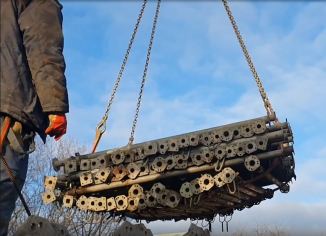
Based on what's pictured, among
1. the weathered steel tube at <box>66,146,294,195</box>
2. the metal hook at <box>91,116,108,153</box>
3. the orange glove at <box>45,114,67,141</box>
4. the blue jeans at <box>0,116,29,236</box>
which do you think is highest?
the metal hook at <box>91,116,108,153</box>

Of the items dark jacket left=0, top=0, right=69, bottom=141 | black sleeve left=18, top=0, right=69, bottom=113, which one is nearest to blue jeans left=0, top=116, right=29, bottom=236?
dark jacket left=0, top=0, right=69, bottom=141

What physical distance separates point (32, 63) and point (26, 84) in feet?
0.45

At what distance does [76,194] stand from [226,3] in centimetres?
318

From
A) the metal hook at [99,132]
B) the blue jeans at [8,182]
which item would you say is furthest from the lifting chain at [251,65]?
the blue jeans at [8,182]

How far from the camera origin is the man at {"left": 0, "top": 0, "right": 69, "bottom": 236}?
2.74 metres

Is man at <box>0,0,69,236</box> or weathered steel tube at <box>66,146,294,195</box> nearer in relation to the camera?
man at <box>0,0,69,236</box>

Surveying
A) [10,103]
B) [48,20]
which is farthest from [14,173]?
[48,20]

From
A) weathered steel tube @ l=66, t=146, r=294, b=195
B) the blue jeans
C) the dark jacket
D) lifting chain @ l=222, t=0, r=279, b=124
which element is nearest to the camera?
the blue jeans

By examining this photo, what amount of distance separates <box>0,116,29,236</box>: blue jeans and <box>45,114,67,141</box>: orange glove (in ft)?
0.73

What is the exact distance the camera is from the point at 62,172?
17.8 feet

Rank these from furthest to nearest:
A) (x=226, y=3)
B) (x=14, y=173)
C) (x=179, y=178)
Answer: (x=226, y=3) → (x=179, y=178) → (x=14, y=173)

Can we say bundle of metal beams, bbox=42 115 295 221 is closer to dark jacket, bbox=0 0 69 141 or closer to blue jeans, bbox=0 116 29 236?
dark jacket, bbox=0 0 69 141

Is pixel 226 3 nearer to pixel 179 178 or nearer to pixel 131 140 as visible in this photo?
pixel 131 140

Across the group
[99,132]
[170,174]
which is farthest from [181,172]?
[99,132]
